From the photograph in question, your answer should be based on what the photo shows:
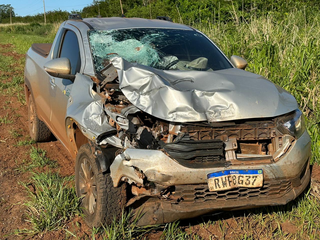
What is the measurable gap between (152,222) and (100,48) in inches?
75.7

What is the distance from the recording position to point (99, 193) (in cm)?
283

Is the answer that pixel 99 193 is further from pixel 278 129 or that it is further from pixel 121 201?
pixel 278 129

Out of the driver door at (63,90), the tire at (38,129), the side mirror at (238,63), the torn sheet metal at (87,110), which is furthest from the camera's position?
the tire at (38,129)

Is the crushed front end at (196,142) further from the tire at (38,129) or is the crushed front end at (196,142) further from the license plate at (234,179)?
the tire at (38,129)

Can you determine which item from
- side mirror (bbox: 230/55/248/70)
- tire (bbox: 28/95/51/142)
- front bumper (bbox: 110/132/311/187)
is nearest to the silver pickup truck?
front bumper (bbox: 110/132/311/187)

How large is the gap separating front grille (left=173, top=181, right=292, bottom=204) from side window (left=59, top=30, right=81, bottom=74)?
6.00ft

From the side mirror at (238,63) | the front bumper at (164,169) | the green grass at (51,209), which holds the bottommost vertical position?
the green grass at (51,209)

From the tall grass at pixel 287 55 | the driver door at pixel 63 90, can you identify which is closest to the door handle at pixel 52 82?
the driver door at pixel 63 90

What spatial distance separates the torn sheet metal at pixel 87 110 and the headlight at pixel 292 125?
51.1 inches

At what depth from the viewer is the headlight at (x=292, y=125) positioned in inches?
112

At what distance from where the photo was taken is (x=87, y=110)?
310cm

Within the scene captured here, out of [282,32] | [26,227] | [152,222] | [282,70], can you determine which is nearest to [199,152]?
[152,222]

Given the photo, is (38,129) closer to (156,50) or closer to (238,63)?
(156,50)

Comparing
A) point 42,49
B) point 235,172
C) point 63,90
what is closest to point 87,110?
point 63,90
